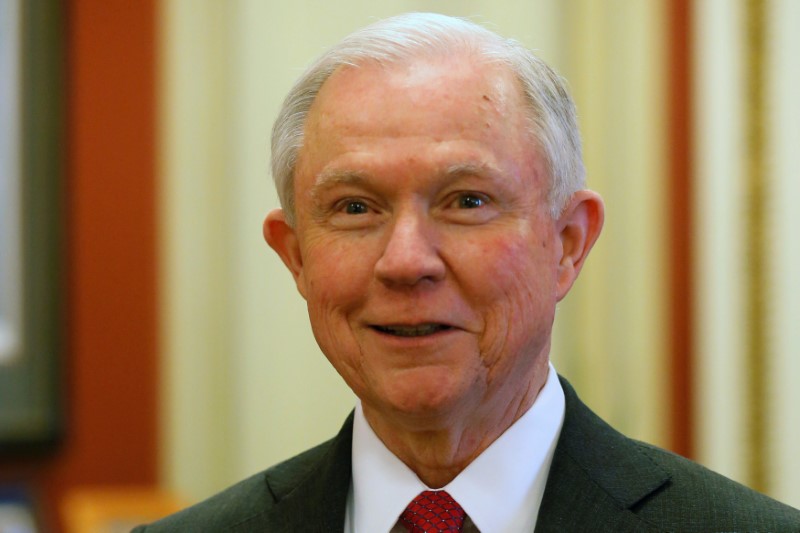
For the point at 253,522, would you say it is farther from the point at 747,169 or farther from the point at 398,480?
the point at 747,169

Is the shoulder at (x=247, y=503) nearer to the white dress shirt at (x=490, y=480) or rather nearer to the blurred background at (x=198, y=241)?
the white dress shirt at (x=490, y=480)

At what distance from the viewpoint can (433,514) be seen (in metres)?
1.66

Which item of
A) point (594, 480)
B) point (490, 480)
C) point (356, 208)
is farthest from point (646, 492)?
point (356, 208)

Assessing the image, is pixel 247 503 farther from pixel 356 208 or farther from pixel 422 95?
pixel 422 95

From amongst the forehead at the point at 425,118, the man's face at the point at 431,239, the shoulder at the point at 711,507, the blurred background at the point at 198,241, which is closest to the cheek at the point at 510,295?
the man's face at the point at 431,239

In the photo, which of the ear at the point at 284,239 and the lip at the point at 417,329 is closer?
the lip at the point at 417,329

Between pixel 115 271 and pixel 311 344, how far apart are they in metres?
0.64

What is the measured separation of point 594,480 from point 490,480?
14 centimetres

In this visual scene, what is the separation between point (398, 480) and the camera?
1701 mm

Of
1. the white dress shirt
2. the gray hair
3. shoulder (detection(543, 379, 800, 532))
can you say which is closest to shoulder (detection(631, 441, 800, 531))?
shoulder (detection(543, 379, 800, 532))

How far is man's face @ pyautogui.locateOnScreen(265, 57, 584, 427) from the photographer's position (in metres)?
1.57

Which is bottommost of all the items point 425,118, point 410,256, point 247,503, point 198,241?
point 198,241

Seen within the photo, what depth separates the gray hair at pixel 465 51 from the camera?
1.66m

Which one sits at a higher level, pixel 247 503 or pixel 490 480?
pixel 490 480
